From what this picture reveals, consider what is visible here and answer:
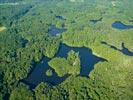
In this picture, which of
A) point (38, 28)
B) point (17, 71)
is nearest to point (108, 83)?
point (17, 71)

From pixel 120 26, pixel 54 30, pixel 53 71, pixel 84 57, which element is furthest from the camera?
pixel 120 26

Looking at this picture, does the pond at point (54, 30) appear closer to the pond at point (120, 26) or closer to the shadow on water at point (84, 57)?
the shadow on water at point (84, 57)

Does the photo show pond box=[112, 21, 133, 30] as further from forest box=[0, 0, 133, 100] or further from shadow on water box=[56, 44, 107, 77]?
shadow on water box=[56, 44, 107, 77]

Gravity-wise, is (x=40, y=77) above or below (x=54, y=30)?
above

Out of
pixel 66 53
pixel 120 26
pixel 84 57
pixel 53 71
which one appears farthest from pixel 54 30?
pixel 53 71

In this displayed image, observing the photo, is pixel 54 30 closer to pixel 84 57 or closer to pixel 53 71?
pixel 84 57

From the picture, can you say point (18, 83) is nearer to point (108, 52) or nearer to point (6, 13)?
point (108, 52)

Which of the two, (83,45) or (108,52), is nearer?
(108,52)

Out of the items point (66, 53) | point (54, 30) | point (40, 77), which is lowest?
point (54, 30)
